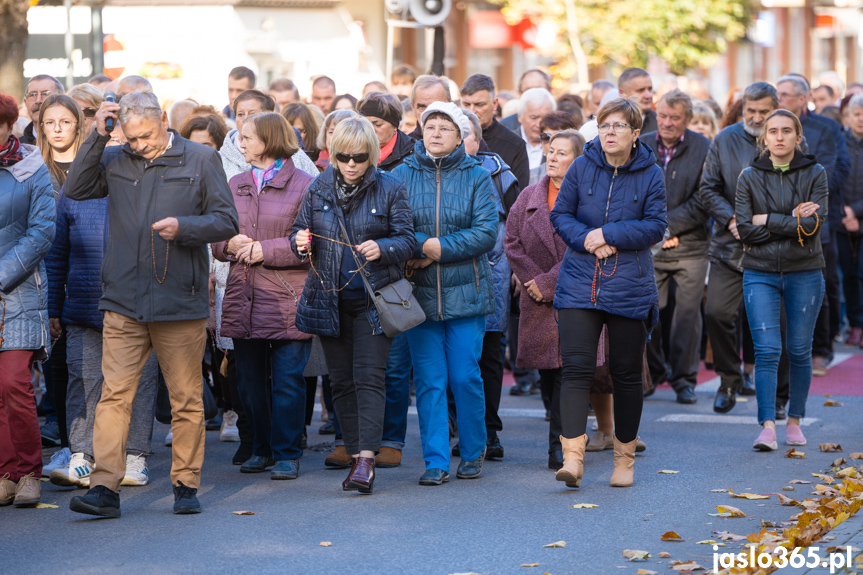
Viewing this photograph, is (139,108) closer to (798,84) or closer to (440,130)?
(440,130)

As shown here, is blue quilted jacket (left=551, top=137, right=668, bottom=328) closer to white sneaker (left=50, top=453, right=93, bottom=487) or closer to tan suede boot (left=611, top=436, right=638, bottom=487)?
tan suede boot (left=611, top=436, right=638, bottom=487)

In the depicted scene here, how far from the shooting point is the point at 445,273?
7340 mm

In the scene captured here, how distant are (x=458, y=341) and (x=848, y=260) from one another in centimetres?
806

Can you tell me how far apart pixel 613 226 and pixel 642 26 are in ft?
76.5

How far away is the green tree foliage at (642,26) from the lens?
29500 millimetres

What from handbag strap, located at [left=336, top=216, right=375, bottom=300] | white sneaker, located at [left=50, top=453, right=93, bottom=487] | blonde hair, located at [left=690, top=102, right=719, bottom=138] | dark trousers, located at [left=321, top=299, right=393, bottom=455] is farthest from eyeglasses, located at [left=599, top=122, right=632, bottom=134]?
blonde hair, located at [left=690, top=102, right=719, bottom=138]

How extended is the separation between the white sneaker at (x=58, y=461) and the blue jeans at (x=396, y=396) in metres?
1.87

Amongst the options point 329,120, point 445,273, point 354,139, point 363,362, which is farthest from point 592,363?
point 329,120

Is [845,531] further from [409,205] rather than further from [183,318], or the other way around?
[183,318]

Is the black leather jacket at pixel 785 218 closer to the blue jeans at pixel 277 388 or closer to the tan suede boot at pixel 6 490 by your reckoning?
the blue jeans at pixel 277 388

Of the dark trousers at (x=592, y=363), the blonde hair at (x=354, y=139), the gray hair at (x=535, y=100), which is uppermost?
the gray hair at (x=535, y=100)

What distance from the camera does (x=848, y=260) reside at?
1420 centimetres

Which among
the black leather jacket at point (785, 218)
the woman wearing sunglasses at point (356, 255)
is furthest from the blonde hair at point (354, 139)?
the black leather jacket at point (785, 218)

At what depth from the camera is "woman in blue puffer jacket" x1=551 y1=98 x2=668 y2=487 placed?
7.14 meters
